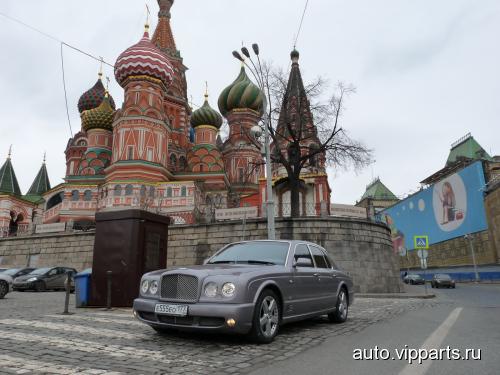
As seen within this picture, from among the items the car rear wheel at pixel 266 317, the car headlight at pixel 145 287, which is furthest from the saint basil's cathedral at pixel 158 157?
the car rear wheel at pixel 266 317

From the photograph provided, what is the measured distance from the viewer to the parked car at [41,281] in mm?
19562

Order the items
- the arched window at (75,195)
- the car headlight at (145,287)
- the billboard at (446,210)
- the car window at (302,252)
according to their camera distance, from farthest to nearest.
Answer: the billboard at (446,210), the arched window at (75,195), the car window at (302,252), the car headlight at (145,287)

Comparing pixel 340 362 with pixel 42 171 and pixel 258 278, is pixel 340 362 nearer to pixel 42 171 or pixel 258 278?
pixel 258 278

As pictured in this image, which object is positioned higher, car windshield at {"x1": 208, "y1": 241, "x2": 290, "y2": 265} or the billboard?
the billboard

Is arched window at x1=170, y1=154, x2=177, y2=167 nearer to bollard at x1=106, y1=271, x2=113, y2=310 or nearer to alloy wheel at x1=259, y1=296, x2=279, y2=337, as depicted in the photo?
bollard at x1=106, y1=271, x2=113, y2=310

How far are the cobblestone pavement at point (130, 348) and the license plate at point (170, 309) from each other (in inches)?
16.2

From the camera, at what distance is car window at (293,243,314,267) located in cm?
668

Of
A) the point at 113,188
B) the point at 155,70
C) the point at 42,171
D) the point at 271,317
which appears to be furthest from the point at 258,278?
the point at 42,171

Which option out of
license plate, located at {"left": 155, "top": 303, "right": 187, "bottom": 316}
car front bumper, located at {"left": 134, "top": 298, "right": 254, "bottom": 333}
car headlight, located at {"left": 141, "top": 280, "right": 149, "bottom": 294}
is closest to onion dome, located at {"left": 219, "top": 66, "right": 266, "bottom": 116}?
car headlight, located at {"left": 141, "top": 280, "right": 149, "bottom": 294}

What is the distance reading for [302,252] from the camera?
7.03 metres

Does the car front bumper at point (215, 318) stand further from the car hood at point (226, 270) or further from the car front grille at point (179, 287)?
the car hood at point (226, 270)

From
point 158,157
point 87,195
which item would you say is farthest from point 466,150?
point 87,195

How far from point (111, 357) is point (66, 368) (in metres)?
0.56

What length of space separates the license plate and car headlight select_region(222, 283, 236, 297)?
1.79 ft
